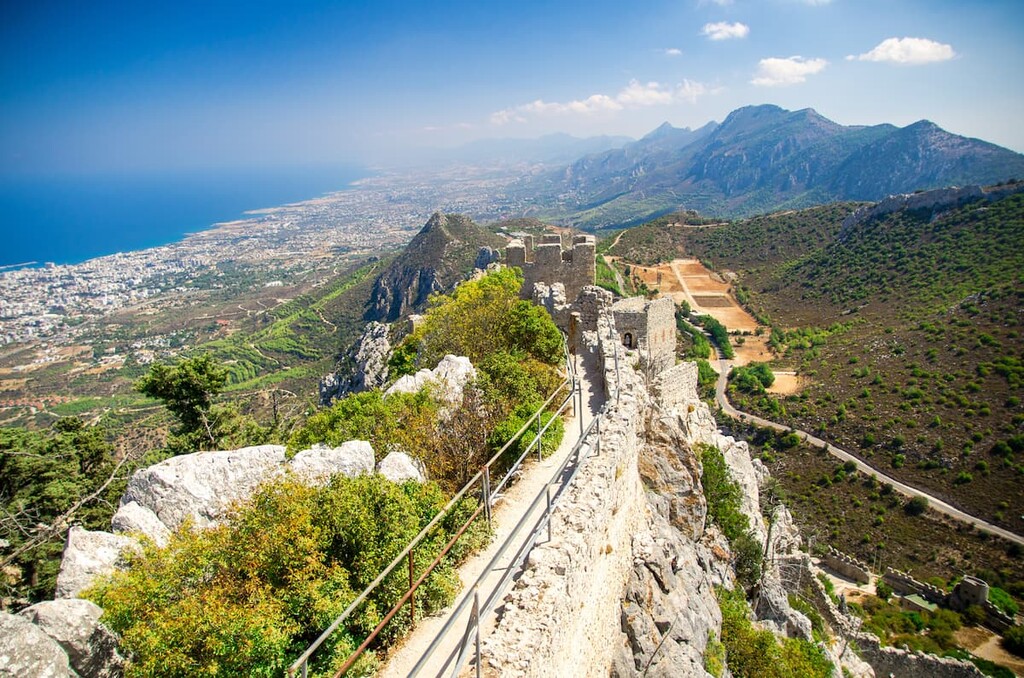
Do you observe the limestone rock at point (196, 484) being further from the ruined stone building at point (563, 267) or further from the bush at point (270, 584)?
the ruined stone building at point (563, 267)

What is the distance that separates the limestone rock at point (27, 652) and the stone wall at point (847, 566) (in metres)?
36.1

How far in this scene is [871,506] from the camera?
118 ft

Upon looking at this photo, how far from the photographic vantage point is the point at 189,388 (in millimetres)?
17594

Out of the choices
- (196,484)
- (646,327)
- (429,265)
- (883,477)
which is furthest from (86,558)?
(429,265)

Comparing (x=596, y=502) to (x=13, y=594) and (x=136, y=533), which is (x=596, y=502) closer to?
(x=136, y=533)

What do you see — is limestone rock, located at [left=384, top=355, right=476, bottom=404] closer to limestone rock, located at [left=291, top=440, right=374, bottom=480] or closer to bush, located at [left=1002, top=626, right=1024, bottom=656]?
limestone rock, located at [left=291, top=440, right=374, bottom=480]

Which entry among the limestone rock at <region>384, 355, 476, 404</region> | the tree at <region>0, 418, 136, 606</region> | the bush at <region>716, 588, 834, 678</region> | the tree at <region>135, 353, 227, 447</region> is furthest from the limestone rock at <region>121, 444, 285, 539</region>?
the bush at <region>716, 588, 834, 678</region>

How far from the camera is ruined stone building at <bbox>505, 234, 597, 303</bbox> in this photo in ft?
67.8

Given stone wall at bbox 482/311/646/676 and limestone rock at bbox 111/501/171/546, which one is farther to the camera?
limestone rock at bbox 111/501/171/546

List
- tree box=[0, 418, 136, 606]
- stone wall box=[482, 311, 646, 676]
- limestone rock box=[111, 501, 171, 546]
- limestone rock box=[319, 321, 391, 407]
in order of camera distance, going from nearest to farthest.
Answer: stone wall box=[482, 311, 646, 676] → limestone rock box=[111, 501, 171, 546] → tree box=[0, 418, 136, 606] → limestone rock box=[319, 321, 391, 407]

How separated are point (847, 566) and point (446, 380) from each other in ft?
100

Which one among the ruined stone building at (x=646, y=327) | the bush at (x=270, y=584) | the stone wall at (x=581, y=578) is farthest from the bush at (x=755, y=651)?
the bush at (x=270, y=584)

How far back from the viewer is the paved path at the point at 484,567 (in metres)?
5.38

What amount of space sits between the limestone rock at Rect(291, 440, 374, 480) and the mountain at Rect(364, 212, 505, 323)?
59.3 meters
